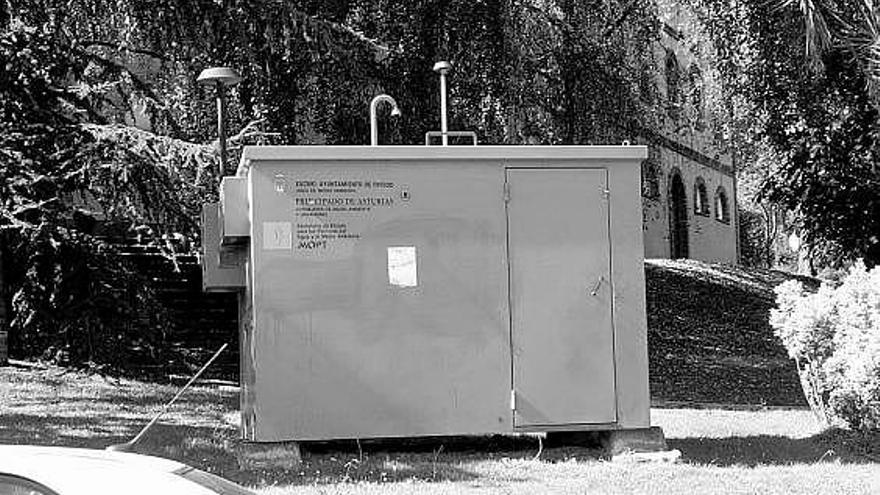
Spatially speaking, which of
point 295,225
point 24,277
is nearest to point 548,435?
point 295,225

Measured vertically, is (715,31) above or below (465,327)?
above

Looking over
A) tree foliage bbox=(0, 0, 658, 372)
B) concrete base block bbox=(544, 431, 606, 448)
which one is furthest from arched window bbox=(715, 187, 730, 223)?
concrete base block bbox=(544, 431, 606, 448)

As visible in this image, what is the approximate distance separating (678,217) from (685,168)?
167cm

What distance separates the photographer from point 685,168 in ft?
140

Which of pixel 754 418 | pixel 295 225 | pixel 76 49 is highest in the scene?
pixel 76 49

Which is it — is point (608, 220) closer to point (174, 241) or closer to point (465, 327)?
point (465, 327)

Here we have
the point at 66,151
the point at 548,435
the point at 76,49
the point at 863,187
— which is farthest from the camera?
the point at 863,187

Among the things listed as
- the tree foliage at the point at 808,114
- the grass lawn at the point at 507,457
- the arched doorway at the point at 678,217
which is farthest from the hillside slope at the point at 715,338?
the arched doorway at the point at 678,217

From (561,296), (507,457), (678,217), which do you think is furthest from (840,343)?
(678,217)

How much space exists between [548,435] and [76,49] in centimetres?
1019

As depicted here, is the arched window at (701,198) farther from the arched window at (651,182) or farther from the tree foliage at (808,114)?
the tree foliage at (808,114)

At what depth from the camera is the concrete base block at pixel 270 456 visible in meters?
9.19

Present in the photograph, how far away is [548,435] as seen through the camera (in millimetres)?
10492

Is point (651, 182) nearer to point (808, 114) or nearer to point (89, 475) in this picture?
point (808, 114)
